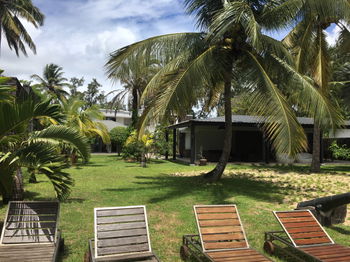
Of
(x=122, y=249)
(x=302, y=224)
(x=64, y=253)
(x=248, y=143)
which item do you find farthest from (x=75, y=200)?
(x=248, y=143)

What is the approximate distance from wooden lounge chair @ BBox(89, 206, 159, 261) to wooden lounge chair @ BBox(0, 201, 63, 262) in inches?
23.4

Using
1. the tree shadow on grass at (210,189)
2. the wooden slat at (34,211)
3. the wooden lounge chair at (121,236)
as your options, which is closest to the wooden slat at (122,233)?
the wooden lounge chair at (121,236)

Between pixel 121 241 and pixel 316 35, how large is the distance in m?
12.2

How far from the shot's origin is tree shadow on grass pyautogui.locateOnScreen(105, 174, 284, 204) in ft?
31.0

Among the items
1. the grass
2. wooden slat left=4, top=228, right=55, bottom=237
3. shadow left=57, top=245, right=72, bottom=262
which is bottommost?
shadow left=57, top=245, right=72, bottom=262

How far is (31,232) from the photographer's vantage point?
4602 millimetres

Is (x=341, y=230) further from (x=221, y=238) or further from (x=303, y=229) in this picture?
(x=221, y=238)

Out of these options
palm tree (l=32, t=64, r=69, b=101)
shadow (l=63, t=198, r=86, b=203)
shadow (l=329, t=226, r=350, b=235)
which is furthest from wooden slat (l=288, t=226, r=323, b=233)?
palm tree (l=32, t=64, r=69, b=101)

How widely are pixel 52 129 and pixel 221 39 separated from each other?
6958 mm

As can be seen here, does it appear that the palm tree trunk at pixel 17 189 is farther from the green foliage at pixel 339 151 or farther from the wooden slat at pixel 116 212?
the green foliage at pixel 339 151

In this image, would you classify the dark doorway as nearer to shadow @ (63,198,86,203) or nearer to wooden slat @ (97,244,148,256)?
shadow @ (63,198,86,203)

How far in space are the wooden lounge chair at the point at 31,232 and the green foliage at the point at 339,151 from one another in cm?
2548

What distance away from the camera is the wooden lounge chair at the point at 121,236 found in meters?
4.08

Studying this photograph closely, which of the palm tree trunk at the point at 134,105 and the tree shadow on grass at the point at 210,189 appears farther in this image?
the palm tree trunk at the point at 134,105
